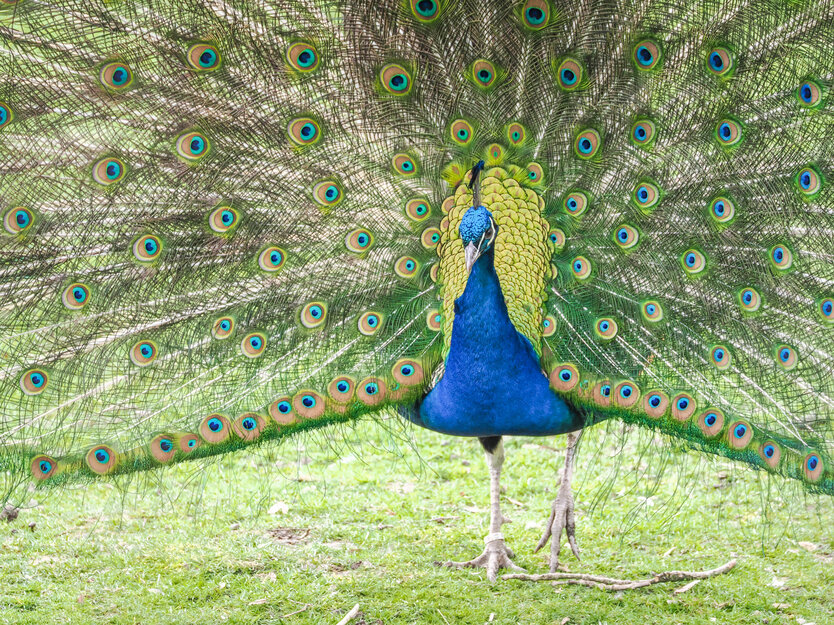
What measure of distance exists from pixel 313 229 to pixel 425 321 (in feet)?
1.92

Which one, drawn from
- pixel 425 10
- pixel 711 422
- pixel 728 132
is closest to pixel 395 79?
pixel 425 10

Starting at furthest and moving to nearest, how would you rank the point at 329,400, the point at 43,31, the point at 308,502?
the point at 308,502
the point at 329,400
the point at 43,31

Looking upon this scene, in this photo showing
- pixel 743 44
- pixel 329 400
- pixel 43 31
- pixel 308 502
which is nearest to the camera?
pixel 43 31

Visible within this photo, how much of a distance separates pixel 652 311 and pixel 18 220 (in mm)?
2434

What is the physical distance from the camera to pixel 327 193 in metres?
3.55

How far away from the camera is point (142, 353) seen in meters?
3.51

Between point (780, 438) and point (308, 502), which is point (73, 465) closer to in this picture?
point (308, 502)

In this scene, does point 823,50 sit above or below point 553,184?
above

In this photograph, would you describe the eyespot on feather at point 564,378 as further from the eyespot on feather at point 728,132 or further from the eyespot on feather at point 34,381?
the eyespot on feather at point 34,381

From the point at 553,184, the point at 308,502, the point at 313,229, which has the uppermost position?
the point at 553,184

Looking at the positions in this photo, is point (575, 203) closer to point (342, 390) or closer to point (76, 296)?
point (342, 390)

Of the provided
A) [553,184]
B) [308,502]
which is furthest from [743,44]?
[308,502]

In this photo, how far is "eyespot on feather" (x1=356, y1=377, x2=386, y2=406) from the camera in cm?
351

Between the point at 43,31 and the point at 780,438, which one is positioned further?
the point at 780,438
